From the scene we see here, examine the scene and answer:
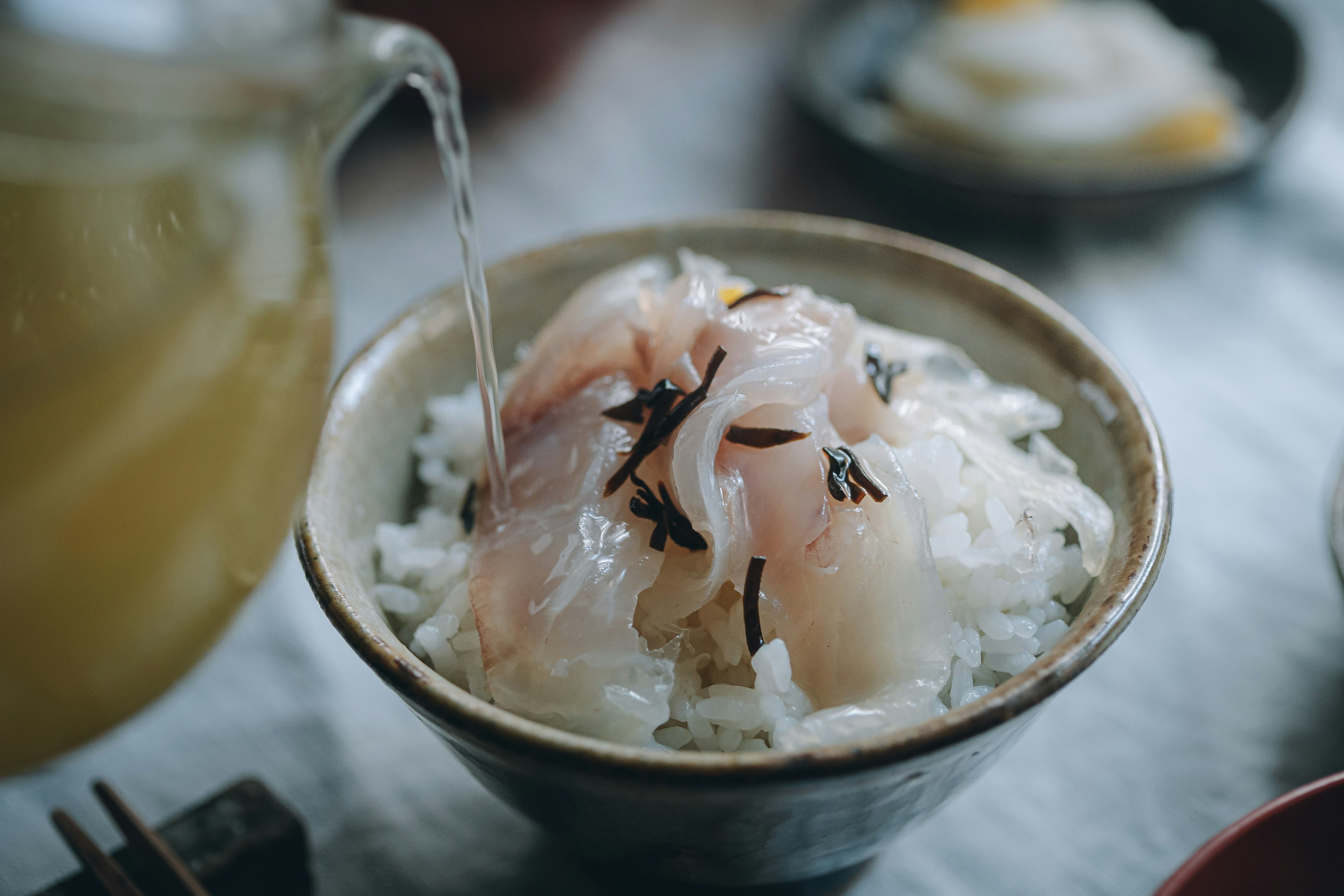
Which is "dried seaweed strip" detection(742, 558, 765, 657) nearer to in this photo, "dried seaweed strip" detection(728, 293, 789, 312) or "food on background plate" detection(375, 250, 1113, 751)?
"food on background plate" detection(375, 250, 1113, 751)

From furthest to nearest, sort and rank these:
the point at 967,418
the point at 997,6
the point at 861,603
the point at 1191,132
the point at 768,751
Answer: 1. the point at 997,6
2. the point at 1191,132
3. the point at 967,418
4. the point at 861,603
5. the point at 768,751

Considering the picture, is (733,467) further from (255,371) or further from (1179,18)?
(1179,18)

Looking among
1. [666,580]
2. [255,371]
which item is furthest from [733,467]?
[255,371]

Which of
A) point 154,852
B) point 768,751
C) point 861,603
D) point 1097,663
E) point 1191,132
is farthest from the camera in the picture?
point 1191,132

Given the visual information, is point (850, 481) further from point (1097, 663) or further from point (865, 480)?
point (1097, 663)

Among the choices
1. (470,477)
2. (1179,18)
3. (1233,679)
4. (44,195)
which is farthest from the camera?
(1179,18)

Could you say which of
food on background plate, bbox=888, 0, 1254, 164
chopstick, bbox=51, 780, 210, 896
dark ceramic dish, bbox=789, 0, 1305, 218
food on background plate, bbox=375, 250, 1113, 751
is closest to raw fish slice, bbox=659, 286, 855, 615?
food on background plate, bbox=375, 250, 1113, 751

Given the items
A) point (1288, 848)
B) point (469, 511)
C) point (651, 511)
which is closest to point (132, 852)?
point (469, 511)

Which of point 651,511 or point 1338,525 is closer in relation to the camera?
point 651,511
